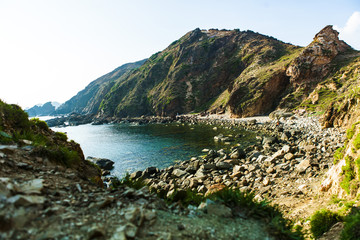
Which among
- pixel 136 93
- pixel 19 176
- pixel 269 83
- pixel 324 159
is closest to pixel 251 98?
pixel 269 83

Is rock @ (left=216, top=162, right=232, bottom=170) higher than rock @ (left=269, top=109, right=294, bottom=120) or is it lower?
lower

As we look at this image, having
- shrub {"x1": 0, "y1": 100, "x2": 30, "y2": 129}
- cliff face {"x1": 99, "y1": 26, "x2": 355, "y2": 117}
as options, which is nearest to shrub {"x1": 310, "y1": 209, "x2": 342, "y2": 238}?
shrub {"x1": 0, "y1": 100, "x2": 30, "y2": 129}

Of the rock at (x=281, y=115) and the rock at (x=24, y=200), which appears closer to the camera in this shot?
the rock at (x=24, y=200)

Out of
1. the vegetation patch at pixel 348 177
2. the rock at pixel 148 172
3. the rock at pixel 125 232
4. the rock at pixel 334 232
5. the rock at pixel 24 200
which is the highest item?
the rock at pixel 24 200

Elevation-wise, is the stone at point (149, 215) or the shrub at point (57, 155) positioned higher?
the shrub at point (57, 155)

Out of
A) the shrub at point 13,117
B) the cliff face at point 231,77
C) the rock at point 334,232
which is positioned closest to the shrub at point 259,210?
the rock at point 334,232

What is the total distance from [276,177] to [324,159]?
4257 mm

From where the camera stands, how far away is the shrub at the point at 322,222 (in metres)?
7.07

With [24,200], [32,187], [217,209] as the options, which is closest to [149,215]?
[217,209]

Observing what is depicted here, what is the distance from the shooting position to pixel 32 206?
3.79 meters

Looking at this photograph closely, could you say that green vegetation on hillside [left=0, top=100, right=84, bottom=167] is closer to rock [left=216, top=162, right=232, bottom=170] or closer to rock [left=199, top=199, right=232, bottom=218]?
rock [left=199, top=199, right=232, bottom=218]

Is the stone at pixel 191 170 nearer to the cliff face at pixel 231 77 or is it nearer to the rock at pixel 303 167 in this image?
the rock at pixel 303 167

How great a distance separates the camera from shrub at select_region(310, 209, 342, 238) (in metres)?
7.07

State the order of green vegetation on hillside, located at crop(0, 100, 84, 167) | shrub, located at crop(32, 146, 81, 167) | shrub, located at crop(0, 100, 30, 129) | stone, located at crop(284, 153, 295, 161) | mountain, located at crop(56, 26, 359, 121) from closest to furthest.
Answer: shrub, located at crop(32, 146, 81, 167)
green vegetation on hillside, located at crop(0, 100, 84, 167)
shrub, located at crop(0, 100, 30, 129)
stone, located at crop(284, 153, 295, 161)
mountain, located at crop(56, 26, 359, 121)
